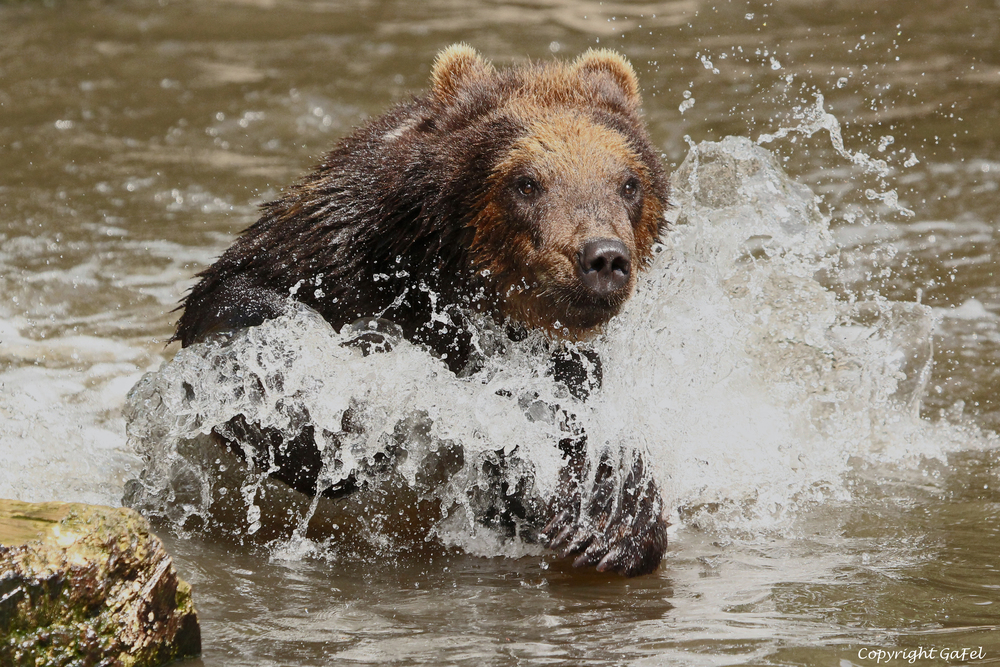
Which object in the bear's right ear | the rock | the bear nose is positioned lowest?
the rock

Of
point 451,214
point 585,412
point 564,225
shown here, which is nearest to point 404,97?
point 451,214

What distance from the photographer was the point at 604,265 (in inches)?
208

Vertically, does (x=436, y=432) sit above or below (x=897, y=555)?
above

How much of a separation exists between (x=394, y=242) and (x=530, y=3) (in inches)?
450

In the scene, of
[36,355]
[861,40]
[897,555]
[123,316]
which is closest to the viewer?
[897,555]

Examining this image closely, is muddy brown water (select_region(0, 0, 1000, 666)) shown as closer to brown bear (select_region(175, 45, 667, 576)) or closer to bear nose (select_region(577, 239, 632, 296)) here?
brown bear (select_region(175, 45, 667, 576))

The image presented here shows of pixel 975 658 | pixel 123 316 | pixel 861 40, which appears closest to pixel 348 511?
pixel 975 658

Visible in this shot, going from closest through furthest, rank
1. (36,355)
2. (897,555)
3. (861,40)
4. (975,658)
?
(975,658)
(897,555)
(36,355)
(861,40)

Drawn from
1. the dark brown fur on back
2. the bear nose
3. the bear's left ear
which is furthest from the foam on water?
the bear's left ear

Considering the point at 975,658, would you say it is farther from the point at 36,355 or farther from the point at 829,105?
the point at 829,105

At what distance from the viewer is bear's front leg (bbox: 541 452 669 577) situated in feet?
17.5

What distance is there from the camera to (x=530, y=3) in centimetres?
1652

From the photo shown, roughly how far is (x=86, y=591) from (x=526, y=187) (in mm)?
2828

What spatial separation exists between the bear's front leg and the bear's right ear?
6.51 ft
